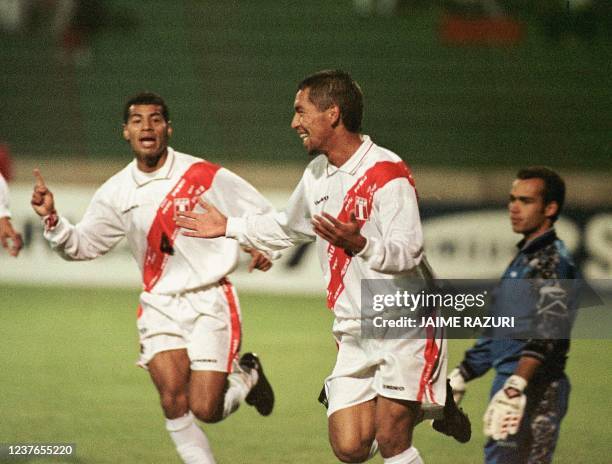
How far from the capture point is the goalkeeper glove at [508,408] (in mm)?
4461

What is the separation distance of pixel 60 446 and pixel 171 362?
2.58 ft

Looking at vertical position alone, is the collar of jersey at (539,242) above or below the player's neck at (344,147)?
below

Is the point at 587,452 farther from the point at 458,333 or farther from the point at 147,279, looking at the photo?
the point at 147,279

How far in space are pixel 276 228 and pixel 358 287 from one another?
57cm

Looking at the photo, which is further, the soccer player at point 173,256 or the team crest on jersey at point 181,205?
the team crest on jersey at point 181,205

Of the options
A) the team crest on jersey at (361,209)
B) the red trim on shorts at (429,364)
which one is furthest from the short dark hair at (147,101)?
the red trim on shorts at (429,364)

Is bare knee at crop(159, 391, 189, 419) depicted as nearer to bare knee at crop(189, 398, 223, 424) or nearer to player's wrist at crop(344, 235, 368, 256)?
bare knee at crop(189, 398, 223, 424)

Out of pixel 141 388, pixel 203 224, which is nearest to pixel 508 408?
pixel 203 224

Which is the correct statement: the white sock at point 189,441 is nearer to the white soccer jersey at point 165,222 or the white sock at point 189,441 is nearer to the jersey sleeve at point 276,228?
the white soccer jersey at point 165,222

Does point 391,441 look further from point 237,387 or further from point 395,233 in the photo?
point 237,387

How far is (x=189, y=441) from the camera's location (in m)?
5.28

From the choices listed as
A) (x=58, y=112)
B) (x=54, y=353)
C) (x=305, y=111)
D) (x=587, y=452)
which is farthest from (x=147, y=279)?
(x=58, y=112)

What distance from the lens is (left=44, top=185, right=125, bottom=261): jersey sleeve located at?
223 inches

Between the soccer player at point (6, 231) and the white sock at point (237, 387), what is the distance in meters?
1.43
